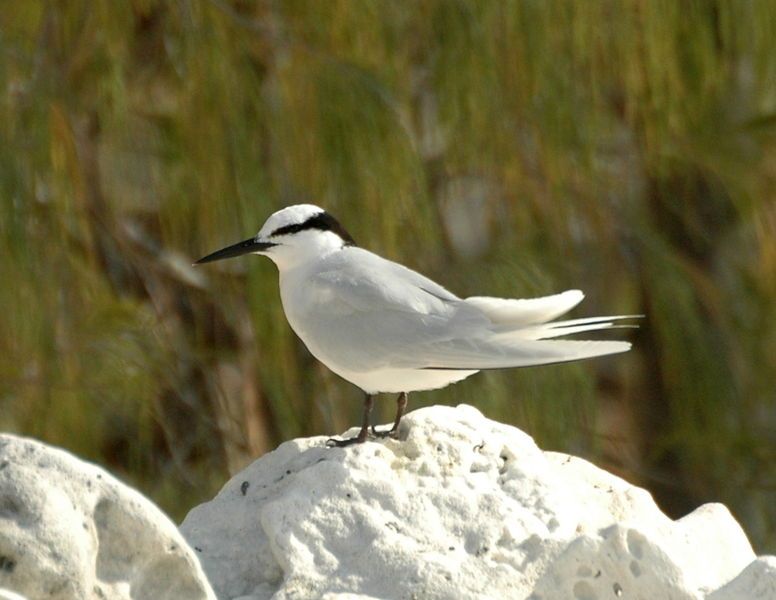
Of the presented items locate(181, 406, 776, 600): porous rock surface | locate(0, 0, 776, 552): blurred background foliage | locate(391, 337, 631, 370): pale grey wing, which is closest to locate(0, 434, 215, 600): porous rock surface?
locate(181, 406, 776, 600): porous rock surface

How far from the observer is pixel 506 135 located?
8.46ft

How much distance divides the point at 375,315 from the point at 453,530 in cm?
40

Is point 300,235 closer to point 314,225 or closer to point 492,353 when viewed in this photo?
point 314,225

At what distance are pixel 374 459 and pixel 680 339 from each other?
4.72ft

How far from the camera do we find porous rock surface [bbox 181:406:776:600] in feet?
4.74

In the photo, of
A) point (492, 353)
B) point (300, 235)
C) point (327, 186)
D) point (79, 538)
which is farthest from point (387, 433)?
point (327, 186)

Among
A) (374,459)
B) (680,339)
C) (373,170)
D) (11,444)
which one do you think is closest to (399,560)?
(374,459)

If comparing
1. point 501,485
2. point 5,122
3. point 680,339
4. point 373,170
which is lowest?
point 680,339

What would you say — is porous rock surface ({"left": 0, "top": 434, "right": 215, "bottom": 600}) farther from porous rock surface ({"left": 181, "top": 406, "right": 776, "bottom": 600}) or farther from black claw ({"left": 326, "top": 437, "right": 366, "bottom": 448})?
black claw ({"left": 326, "top": 437, "right": 366, "bottom": 448})

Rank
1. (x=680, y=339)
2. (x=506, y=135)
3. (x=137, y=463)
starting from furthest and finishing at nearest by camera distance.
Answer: (x=680, y=339) → (x=137, y=463) → (x=506, y=135)

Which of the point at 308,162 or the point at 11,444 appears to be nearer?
the point at 11,444

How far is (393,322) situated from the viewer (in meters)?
1.93

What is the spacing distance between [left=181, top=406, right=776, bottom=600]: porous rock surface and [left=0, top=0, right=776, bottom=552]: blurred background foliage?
0.74 meters

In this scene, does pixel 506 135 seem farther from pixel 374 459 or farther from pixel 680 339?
pixel 374 459
